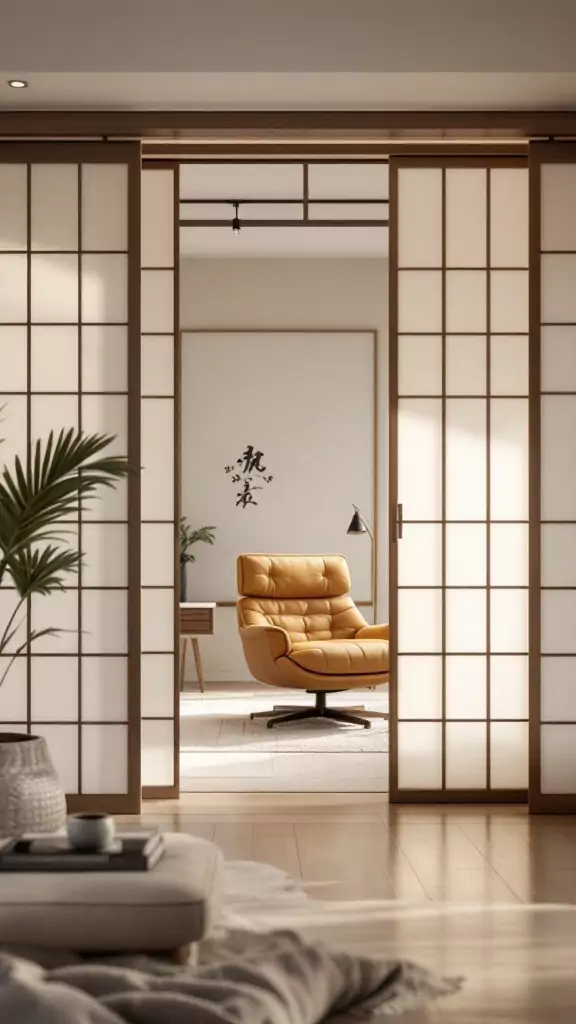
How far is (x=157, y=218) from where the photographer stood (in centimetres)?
524

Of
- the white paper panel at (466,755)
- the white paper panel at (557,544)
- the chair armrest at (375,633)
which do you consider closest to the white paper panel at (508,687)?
the white paper panel at (466,755)

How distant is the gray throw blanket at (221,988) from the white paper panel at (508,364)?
277 centimetres

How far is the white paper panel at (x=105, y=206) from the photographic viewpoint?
4.88 meters

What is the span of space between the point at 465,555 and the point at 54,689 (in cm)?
173

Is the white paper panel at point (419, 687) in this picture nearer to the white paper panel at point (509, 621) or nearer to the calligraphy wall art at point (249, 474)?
the white paper panel at point (509, 621)

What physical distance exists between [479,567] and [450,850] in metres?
1.30

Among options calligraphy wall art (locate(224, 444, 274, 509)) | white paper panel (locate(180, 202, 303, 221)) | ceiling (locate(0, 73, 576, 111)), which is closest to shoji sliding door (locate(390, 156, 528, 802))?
ceiling (locate(0, 73, 576, 111))

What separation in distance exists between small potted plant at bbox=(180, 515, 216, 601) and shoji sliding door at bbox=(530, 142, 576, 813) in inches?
155

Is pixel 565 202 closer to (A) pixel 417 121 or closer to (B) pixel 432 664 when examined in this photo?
(A) pixel 417 121

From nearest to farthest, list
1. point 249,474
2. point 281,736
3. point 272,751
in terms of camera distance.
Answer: point 272,751
point 281,736
point 249,474

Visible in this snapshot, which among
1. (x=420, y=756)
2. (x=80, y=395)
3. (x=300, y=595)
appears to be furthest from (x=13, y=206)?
(x=300, y=595)

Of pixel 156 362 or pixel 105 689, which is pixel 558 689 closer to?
pixel 105 689

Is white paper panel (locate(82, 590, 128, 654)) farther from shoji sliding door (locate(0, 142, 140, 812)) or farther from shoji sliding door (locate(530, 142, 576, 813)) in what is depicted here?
shoji sliding door (locate(530, 142, 576, 813))

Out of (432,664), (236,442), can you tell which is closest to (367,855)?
(432,664)
